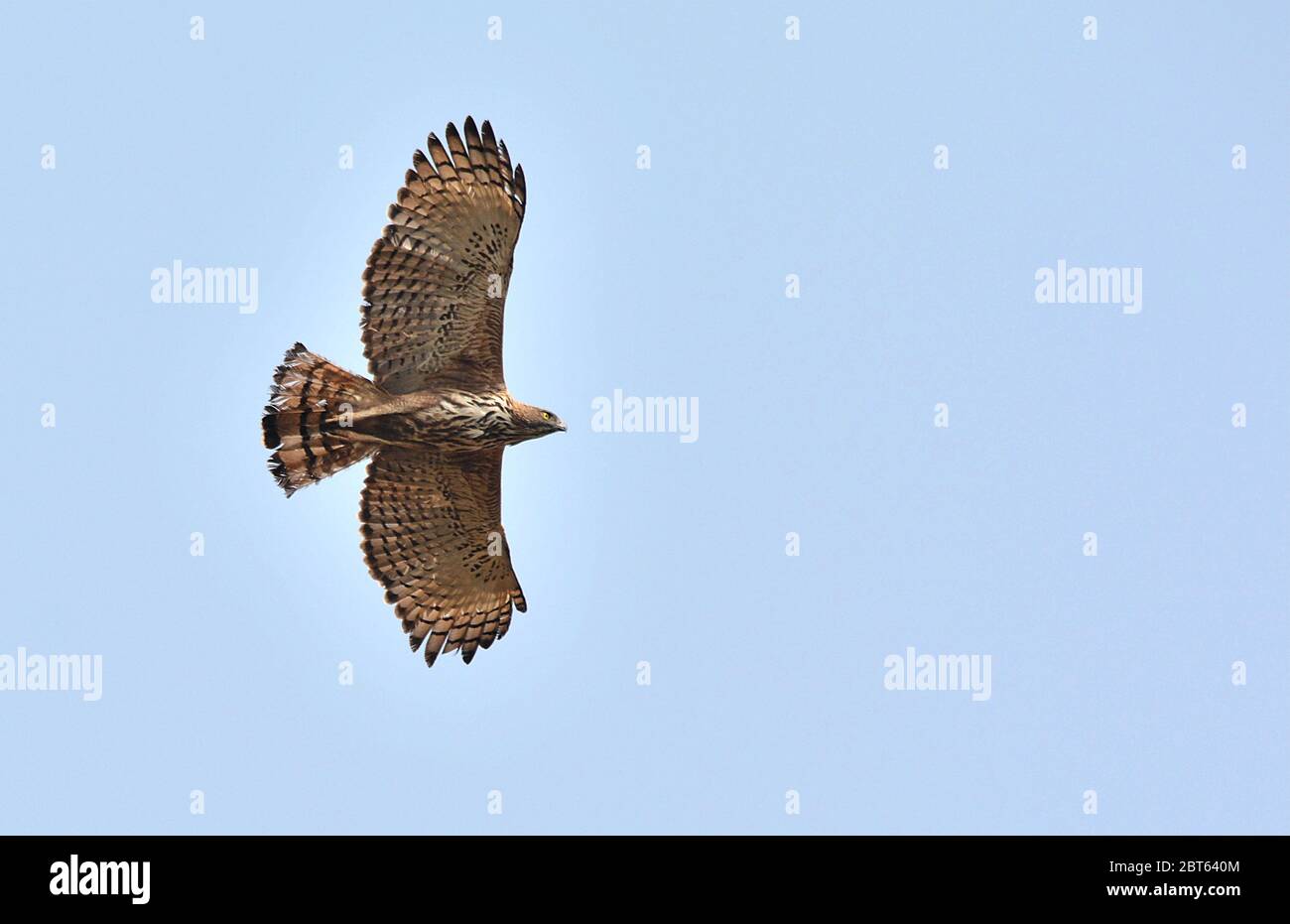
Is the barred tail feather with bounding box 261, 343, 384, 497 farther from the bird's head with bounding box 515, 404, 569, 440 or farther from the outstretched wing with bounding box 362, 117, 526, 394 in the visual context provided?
the bird's head with bounding box 515, 404, 569, 440

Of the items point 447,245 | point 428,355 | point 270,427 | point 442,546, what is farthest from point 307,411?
point 442,546

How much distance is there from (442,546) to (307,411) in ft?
5.78

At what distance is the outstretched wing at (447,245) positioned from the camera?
1520 centimetres

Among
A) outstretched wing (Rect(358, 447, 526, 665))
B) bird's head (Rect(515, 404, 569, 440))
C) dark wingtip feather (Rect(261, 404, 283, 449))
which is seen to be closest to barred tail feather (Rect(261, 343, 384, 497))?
dark wingtip feather (Rect(261, 404, 283, 449))

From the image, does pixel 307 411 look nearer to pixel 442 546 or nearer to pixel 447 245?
pixel 447 245

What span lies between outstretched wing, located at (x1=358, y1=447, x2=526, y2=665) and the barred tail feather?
75cm

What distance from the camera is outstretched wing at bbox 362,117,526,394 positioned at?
49.9 ft

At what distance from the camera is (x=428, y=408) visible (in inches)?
608

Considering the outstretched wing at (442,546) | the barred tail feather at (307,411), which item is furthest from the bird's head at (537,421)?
the barred tail feather at (307,411)

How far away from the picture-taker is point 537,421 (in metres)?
15.5

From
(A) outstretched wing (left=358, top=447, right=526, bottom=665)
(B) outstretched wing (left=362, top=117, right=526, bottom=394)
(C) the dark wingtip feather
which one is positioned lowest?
(A) outstretched wing (left=358, top=447, right=526, bottom=665)

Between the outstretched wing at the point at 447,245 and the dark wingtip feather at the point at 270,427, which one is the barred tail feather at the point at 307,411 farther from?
the outstretched wing at the point at 447,245
